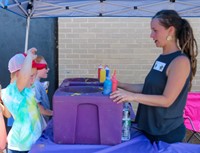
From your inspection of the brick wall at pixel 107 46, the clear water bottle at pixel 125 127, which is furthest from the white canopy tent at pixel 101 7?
the clear water bottle at pixel 125 127

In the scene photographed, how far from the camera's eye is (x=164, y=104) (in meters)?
2.13

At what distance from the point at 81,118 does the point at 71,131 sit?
11 cm

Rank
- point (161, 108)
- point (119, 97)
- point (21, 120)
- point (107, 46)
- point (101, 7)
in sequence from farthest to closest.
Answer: point (107, 46)
point (101, 7)
point (21, 120)
point (161, 108)
point (119, 97)

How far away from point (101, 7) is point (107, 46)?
4.58 feet

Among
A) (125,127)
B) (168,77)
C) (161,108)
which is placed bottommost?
(125,127)

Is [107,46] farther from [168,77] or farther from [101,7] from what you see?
[168,77]

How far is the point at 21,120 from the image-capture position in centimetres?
245

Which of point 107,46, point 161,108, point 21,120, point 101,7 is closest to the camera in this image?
point 161,108

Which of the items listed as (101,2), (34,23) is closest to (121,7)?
(101,2)

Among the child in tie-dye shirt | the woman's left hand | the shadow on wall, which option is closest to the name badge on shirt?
the woman's left hand

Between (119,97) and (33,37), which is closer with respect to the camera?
(119,97)

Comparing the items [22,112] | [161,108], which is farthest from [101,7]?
[161,108]

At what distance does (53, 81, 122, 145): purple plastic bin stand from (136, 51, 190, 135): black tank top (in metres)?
0.27

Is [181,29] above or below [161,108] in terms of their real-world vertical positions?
above
